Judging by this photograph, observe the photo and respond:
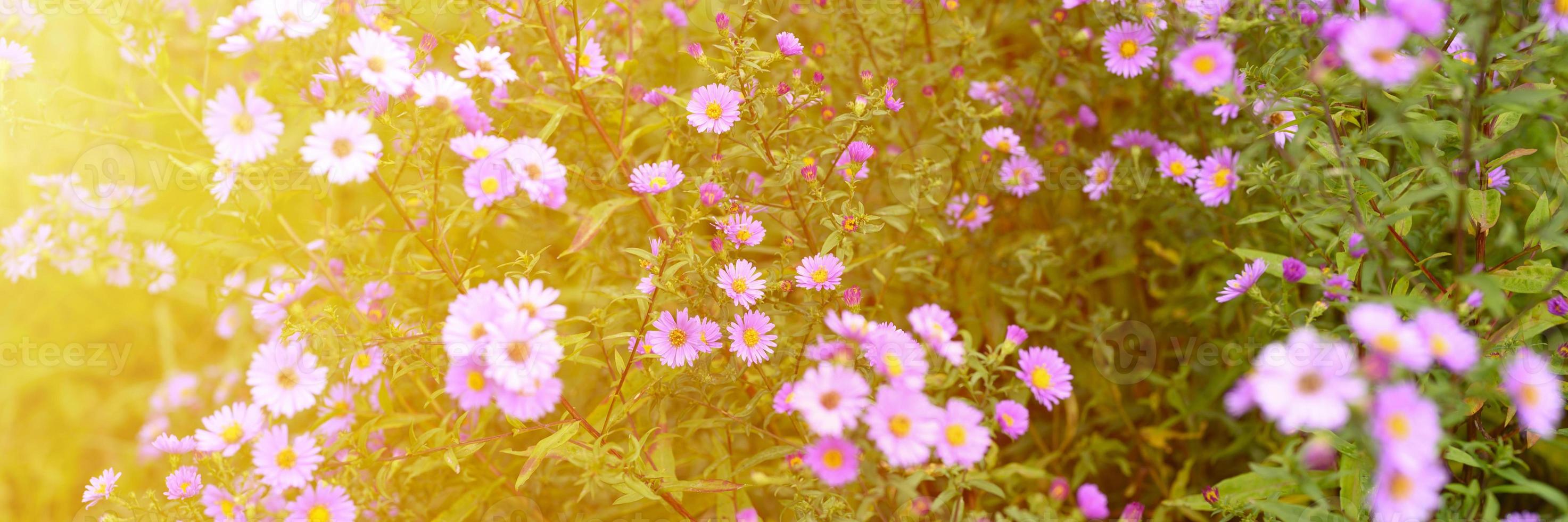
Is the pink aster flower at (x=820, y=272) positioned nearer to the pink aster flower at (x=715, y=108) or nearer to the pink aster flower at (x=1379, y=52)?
the pink aster flower at (x=715, y=108)

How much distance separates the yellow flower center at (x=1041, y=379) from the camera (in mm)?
1625

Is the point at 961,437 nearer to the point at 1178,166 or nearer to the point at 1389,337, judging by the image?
the point at 1389,337

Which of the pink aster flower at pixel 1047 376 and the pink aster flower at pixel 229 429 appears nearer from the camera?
the pink aster flower at pixel 1047 376

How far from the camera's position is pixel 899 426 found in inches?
43.6

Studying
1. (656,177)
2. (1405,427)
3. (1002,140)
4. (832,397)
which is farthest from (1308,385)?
(1002,140)

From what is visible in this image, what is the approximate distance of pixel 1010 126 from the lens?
8.14 ft

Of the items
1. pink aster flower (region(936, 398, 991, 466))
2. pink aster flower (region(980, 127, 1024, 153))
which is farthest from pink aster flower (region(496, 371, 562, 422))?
pink aster flower (region(980, 127, 1024, 153))

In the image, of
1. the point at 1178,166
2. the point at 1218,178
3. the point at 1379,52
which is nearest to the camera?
the point at 1379,52

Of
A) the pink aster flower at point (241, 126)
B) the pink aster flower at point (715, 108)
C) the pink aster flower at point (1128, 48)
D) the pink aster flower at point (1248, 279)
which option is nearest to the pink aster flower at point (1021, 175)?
the pink aster flower at point (1128, 48)

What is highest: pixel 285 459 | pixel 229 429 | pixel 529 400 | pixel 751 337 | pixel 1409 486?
pixel 229 429

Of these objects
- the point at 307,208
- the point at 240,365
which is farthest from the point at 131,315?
the point at 307,208

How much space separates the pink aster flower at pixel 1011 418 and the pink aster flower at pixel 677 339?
559mm

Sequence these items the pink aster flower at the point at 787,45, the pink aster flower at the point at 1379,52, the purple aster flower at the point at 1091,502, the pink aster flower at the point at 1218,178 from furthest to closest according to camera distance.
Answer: the pink aster flower at the point at 1218,178
the pink aster flower at the point at 787,45
the purple aster flower at the point at 1091,502
the pink aster flower at the point at 1379,52

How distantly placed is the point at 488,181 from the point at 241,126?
0.43 meters
